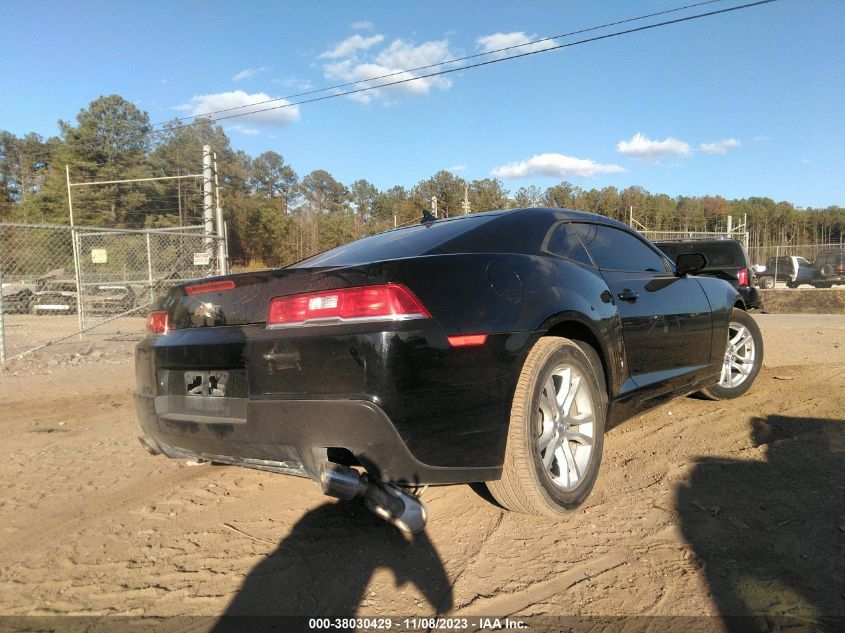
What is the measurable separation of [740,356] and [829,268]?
22.3 metres

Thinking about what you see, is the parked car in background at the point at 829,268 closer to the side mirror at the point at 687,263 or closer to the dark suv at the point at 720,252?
the dark suv at the point at 720,252

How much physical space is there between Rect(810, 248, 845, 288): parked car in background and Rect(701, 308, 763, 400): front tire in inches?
851

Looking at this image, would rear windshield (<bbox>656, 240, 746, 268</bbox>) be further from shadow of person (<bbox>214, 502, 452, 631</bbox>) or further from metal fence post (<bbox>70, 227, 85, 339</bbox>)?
metal fence post (<bbox>70, 227, 85, 339</bbox>)

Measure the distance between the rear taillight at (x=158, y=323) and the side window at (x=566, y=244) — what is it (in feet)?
6.42

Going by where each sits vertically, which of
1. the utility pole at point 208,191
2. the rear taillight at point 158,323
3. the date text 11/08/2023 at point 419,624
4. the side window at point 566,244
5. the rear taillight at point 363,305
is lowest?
the date text 11/08/2023 at point 419,624

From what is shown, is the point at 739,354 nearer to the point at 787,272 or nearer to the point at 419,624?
the point at 419,624

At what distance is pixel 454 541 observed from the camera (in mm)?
2475

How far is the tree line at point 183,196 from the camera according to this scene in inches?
1356

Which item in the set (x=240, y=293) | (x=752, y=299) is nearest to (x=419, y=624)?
(x=240, y=293)

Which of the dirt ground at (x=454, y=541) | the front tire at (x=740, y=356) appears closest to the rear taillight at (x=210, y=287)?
the dirt ground at (x=454, y=541)

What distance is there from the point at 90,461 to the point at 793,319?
1326 cm

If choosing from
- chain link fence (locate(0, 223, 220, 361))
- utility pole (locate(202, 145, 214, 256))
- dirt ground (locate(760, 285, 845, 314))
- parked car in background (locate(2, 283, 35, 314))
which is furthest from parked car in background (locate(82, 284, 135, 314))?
dirt ground (locate(760, 285, 845, 314))

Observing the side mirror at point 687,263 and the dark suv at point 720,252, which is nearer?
the side mirror at point 687,263

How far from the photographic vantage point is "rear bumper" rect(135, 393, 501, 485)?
6.82ft
